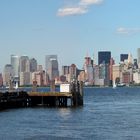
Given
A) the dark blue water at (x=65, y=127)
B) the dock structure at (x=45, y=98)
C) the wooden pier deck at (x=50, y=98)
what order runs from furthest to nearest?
the wooden pier deck at (x=50, y=98)
the dock structure at (x=45, y=98)
the dark blue water at (x=65, y=127)

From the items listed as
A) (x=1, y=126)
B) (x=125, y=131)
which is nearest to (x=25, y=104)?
(x=1, y=126)

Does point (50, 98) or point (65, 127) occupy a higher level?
point (50, 98)

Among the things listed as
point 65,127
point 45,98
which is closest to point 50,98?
point 45,98

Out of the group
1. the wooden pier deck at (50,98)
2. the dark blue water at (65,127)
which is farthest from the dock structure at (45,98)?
the dark blue water at (65,127)

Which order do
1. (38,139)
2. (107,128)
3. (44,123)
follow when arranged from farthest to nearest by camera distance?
(44,123), (107,128), (38,139)

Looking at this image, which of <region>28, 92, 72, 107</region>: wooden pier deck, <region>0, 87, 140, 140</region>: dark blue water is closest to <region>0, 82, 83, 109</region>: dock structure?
<region>28, 92, 72, 107</region>: wooden pier deck

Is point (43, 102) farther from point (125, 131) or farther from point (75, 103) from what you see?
point (125, 131)

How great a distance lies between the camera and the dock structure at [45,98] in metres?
106

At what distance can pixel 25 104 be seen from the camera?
112 m

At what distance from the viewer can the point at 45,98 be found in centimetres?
11125

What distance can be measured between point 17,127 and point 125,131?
42.6ft

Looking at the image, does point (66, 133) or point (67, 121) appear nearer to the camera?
point (66, 133)

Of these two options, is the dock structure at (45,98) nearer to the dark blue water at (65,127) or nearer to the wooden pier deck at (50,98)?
the wooden pier deck at (50,98)

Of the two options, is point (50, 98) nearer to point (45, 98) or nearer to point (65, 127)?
point (45, 98)
